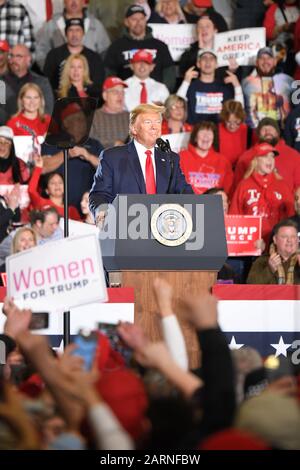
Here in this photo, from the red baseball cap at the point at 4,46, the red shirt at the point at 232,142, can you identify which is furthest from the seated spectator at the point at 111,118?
the red baseball cap at the point at 4,46

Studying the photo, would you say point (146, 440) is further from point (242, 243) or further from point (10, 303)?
point (242, 243)

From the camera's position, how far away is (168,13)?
426 inches

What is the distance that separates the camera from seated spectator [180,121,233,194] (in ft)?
30.1

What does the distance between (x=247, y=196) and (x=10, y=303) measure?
5.34 meters

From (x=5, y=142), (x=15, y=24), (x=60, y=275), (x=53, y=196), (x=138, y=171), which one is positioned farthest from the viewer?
(x=15, y=24)

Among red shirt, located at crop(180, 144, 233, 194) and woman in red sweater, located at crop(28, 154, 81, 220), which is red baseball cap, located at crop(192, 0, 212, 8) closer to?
red shirt, located at crop(180, 144, 233, 194)

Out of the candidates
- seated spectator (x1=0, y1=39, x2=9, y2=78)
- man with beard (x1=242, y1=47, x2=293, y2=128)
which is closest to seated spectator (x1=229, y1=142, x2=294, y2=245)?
man with beard (x1=242, y1=47, x2=293, y2=128)

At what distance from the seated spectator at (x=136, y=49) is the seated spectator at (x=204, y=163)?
1.26 metres

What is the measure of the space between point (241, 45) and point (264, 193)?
2.08m

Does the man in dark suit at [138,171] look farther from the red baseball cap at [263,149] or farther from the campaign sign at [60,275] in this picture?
the red baseball cap at [263,149]

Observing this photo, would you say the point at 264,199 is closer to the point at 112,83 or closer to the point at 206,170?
the point at 206,170

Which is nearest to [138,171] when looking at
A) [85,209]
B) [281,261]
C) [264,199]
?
[281,261]

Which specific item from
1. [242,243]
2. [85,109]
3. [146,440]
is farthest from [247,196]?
[146,440]

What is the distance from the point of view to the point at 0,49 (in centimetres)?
984
